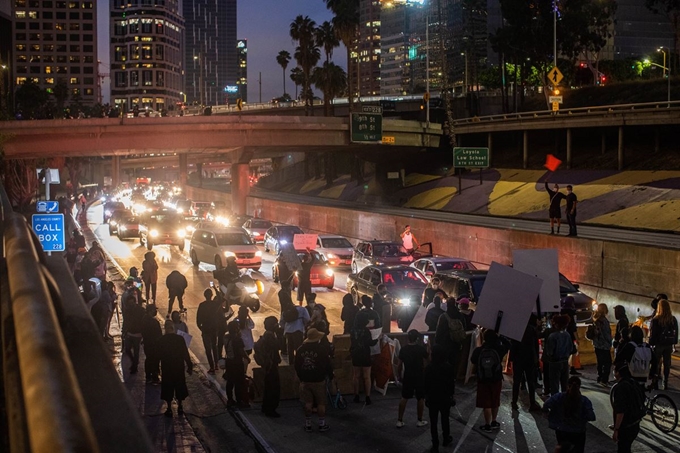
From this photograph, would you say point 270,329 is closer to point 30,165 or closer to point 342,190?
point 30,165

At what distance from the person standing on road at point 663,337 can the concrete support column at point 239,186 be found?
187 ft

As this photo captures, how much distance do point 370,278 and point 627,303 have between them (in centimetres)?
721

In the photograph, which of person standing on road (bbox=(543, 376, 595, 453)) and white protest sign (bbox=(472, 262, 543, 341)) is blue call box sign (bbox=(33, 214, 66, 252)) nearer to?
white protest sign (bbox=(472, 262, 543, 341))

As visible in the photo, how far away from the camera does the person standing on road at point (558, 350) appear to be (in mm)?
14172

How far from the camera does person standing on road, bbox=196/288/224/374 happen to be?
17.4 meters

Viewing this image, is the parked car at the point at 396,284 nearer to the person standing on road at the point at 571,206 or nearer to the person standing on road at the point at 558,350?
the person standing on road at the point at 571,206

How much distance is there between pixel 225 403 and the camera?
15070mm

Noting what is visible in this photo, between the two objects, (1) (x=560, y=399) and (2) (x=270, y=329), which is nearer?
(1) (x=560, y=399)

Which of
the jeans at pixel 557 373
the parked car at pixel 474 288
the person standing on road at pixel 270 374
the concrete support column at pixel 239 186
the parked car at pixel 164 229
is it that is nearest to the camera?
the person standing on road at pixel 270 374

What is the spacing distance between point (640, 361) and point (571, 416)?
3.66 meters

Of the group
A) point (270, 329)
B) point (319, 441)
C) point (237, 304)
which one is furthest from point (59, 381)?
point (237, 304)

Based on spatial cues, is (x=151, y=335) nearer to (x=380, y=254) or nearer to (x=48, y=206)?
(x=380, y=254)

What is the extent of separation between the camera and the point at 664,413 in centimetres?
1298

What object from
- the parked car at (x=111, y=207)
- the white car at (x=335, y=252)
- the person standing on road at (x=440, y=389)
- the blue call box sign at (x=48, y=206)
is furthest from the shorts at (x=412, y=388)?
the parked car at (x=111, y=207)
